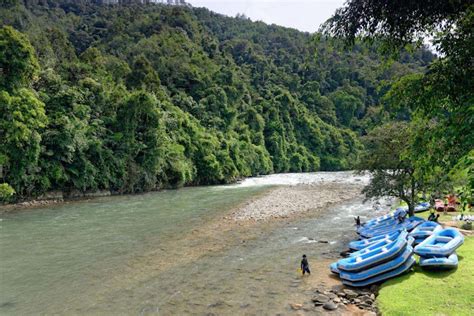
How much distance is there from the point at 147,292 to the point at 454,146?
41.7 ft

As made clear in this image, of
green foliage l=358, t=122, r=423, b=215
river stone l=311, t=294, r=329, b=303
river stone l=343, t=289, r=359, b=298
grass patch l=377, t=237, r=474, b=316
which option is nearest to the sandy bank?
green foliage l=358, t=122, r=423, b=215

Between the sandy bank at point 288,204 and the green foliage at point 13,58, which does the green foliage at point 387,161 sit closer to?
the sandy bank at point 288,204

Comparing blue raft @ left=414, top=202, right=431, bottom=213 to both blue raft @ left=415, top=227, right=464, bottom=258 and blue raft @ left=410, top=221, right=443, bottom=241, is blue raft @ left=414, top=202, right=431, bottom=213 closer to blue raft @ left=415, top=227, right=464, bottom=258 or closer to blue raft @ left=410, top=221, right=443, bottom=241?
blue raft @ left=410, top=221, right=443, bottom=241

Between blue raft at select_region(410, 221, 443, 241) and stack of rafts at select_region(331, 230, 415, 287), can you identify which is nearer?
stack of rafts at select_region(331, 230, 415, 287)

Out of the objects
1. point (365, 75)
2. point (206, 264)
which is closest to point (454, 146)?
point (206, 264)

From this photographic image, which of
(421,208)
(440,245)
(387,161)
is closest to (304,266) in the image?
(440,245)

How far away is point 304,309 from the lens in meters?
13.0

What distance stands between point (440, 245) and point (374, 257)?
10.5 feet

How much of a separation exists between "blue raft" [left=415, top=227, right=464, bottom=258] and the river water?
18.0ft

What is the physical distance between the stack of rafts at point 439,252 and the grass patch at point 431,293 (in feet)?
1.17

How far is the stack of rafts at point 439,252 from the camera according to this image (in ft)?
47.1

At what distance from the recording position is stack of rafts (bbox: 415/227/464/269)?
1435cm

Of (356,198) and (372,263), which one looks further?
(356,198)

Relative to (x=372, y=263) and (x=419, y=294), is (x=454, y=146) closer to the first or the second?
(x=419, y=294)
